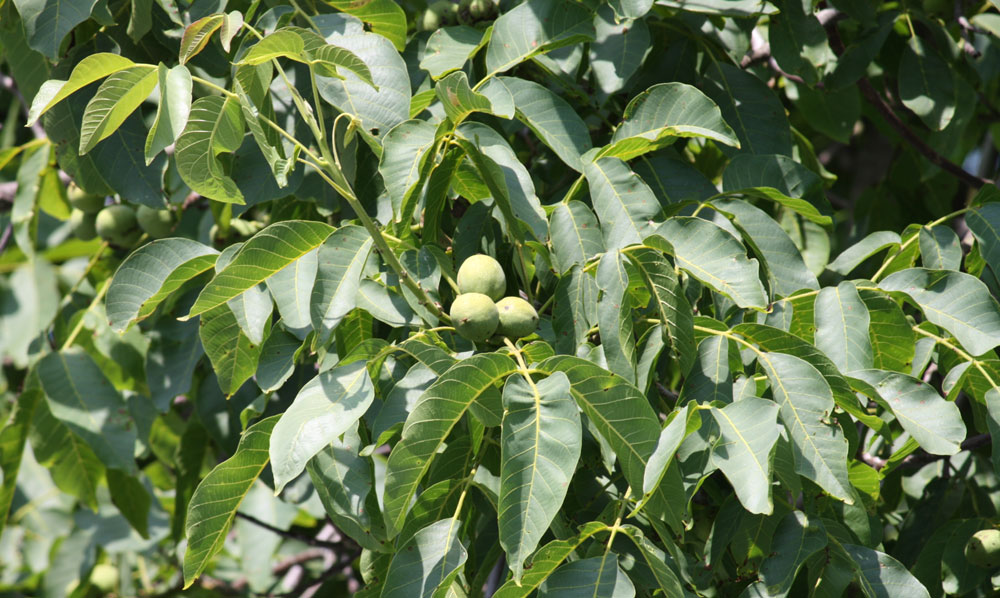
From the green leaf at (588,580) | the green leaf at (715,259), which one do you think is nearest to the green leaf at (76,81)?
the green leaf at (715,259)

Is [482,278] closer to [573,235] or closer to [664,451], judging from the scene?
[573,235]

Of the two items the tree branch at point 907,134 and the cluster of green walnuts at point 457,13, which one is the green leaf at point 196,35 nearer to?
the cluster of green walnuts at point 457,13

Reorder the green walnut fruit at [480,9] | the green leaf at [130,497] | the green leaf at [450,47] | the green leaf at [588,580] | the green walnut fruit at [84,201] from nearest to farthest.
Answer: the green leaf at [588,580] → the green leaf at [450,47] → the green walnut fruit at [480,9] → the green leaf at [130,497] → the green walnut fruit at [84,201]

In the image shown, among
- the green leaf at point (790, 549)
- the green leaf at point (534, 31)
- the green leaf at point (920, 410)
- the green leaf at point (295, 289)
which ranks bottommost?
the green leaf at point (790, 549)

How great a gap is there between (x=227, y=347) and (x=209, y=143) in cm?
39

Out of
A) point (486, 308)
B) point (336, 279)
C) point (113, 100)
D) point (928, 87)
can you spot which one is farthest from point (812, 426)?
point (928, 87)

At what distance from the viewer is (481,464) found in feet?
4.72

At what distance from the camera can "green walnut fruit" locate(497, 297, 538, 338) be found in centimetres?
138

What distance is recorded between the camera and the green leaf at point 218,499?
1.21 meters

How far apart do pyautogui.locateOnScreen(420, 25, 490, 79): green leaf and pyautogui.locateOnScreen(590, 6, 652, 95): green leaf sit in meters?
0.24

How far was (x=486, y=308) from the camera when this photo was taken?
4.30 feet

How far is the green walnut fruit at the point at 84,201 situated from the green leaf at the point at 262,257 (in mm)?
1349

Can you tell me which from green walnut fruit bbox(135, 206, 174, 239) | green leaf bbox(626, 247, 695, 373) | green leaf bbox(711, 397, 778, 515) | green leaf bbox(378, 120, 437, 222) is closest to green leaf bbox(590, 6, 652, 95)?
green leaf bbox(378, 120, 437, 222)

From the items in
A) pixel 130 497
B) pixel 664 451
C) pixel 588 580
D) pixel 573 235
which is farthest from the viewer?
pixel 130 497
